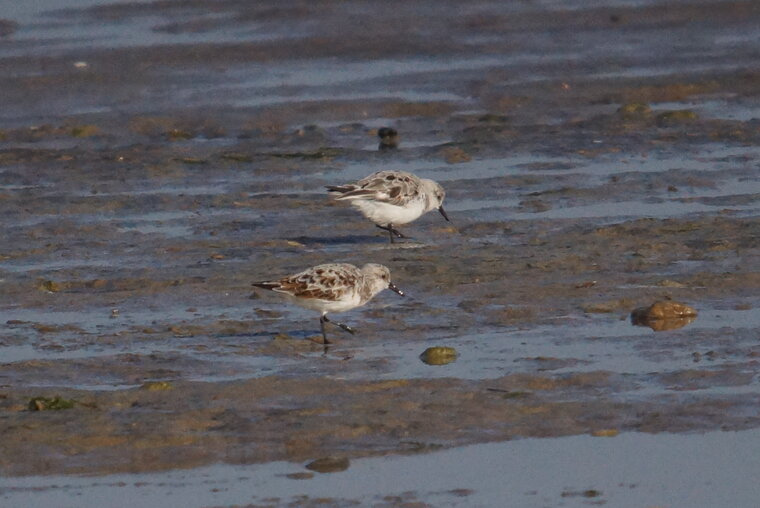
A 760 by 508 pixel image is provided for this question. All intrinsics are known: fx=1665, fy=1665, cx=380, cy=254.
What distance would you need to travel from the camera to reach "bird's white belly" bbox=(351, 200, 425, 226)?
14.4m

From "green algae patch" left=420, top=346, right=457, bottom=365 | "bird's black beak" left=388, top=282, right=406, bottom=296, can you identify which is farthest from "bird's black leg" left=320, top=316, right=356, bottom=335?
"green algae patch" left=420, top=346, right=457, bottom=365

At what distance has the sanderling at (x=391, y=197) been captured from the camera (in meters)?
14.4

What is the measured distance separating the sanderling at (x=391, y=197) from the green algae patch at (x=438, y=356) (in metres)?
3.76

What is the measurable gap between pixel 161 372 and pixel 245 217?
5.08 metres

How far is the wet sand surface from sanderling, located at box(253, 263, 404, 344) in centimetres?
24

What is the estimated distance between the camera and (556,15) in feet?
89.8

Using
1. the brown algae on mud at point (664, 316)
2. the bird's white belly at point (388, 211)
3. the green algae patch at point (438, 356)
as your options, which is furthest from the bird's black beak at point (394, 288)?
the bird's white belly at point (388, 211)

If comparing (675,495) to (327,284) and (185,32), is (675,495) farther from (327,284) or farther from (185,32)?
(185,32)

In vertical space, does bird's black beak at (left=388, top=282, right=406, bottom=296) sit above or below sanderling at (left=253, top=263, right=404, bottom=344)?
below

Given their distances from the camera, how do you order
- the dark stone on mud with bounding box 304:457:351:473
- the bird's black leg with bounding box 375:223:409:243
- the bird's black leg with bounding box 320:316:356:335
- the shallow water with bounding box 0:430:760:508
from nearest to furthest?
the shallow water with bounding box 0:430:760:508 → the dark stone on mud with bounding box 304:457:351:473 → the bird's black leg with bounding box 320:316:356:335 → the bird's black leg with bounding box 375:223:409:243

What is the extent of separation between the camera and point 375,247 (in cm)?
1455

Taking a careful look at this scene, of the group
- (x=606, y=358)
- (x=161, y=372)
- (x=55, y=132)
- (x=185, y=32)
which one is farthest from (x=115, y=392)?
(x=185, y=32)

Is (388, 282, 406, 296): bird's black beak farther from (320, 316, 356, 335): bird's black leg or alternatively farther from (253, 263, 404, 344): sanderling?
(320, 316, 356, 335): bird's black leg

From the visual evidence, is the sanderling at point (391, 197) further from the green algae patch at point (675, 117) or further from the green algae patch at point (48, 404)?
the green algae patch at point (675, 117)
